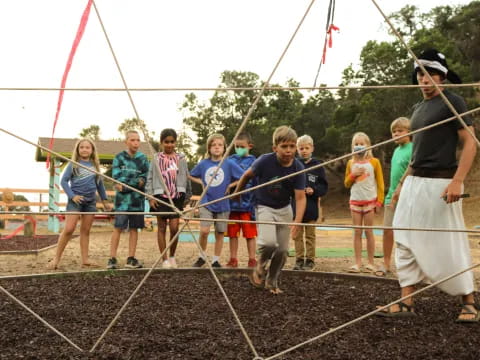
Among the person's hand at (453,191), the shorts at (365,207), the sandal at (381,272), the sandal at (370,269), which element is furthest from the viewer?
the shorts at (365,207)

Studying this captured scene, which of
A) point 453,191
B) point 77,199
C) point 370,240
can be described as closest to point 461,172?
point 453,191

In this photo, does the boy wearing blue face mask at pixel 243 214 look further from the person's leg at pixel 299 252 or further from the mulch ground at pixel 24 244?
the mulch ground at pixel 24 244

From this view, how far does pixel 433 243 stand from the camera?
3.02 meters

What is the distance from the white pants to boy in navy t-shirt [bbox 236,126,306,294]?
938 mm

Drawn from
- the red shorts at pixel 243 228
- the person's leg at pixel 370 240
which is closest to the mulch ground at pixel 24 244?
the red shorts at pixel 243 228

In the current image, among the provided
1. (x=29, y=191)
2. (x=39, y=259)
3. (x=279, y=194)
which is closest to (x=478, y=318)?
(x=279, y=194)

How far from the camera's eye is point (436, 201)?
304 cm

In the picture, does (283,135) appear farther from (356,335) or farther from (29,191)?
(29,191)

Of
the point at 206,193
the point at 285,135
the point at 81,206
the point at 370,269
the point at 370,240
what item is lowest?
the point at 370,269

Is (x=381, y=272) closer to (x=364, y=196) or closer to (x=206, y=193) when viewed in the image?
(x=364, y=196)

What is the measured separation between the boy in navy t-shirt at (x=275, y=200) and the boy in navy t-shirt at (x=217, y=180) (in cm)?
121

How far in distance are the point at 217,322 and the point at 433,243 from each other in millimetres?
1279

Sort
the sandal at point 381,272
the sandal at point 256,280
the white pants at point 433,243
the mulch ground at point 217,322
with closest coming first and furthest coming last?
the mulch ground at point 217,322 < the white pants at point 433,243 < the sandal at point 256,280 < the sandal at point 381,272

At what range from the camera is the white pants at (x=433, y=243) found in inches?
118
